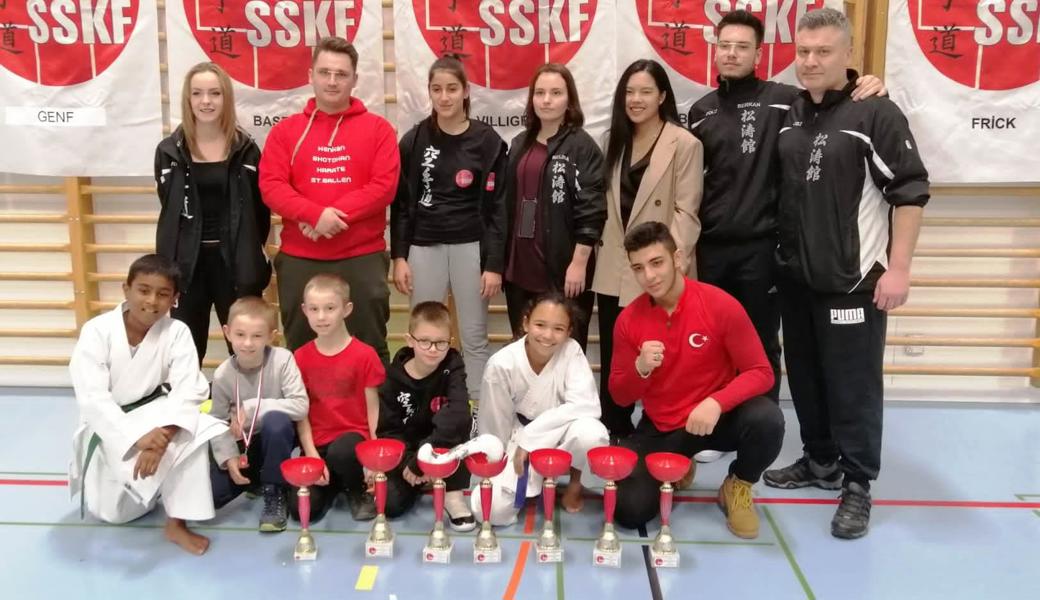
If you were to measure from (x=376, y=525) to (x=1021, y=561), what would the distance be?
212 cm

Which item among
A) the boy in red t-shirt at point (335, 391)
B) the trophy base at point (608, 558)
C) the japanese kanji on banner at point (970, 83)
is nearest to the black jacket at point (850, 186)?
the trophy base at point (608, 558)

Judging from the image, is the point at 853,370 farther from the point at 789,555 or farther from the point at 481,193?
the point at 481,193

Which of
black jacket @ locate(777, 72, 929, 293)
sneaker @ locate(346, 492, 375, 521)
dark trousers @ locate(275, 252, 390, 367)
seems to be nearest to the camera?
black jacket @ locate(777, 72, 929, 293)

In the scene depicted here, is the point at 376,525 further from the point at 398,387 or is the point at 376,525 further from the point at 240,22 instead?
the point at 240,22

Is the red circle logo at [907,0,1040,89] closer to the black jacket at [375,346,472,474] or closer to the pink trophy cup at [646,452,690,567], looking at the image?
the pink trophy cup at [646,452,690,567]

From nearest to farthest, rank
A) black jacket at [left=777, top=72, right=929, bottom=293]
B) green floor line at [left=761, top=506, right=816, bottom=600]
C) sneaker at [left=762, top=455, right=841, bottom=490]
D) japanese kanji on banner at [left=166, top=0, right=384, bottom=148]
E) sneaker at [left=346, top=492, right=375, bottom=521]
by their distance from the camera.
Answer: green floor line at [left=761, top=506, right=816, bottom=600] → black jacket at [left=777, top=72, right=929, bottom=293] → sneaker at [left=346, top=492, right=375, bottom=521] → sneaker at [left=762, top=455, right=841, bottom=490] → japanese kanji on banner at [left=166, top=0, right=384, bottom=148]

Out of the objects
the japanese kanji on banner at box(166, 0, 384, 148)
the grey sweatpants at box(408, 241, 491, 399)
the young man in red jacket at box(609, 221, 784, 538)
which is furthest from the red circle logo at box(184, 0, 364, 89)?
the young man in red jacket at box(609, 221, 784, 538)

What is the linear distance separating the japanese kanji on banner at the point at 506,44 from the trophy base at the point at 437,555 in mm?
2261

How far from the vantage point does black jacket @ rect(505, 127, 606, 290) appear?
3.42 metres

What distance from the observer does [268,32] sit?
4.01 meters

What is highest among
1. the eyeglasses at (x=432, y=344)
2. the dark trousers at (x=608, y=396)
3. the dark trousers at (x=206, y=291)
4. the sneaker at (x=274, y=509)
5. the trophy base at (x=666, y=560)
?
the dark trousers at (x=206, y=291)

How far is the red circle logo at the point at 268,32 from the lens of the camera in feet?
13.1

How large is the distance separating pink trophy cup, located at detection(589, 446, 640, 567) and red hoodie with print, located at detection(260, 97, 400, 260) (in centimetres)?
147

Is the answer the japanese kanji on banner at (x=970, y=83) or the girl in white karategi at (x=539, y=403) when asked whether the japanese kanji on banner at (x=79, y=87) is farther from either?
the japanese kanji on banner at (x=970, y=83)
